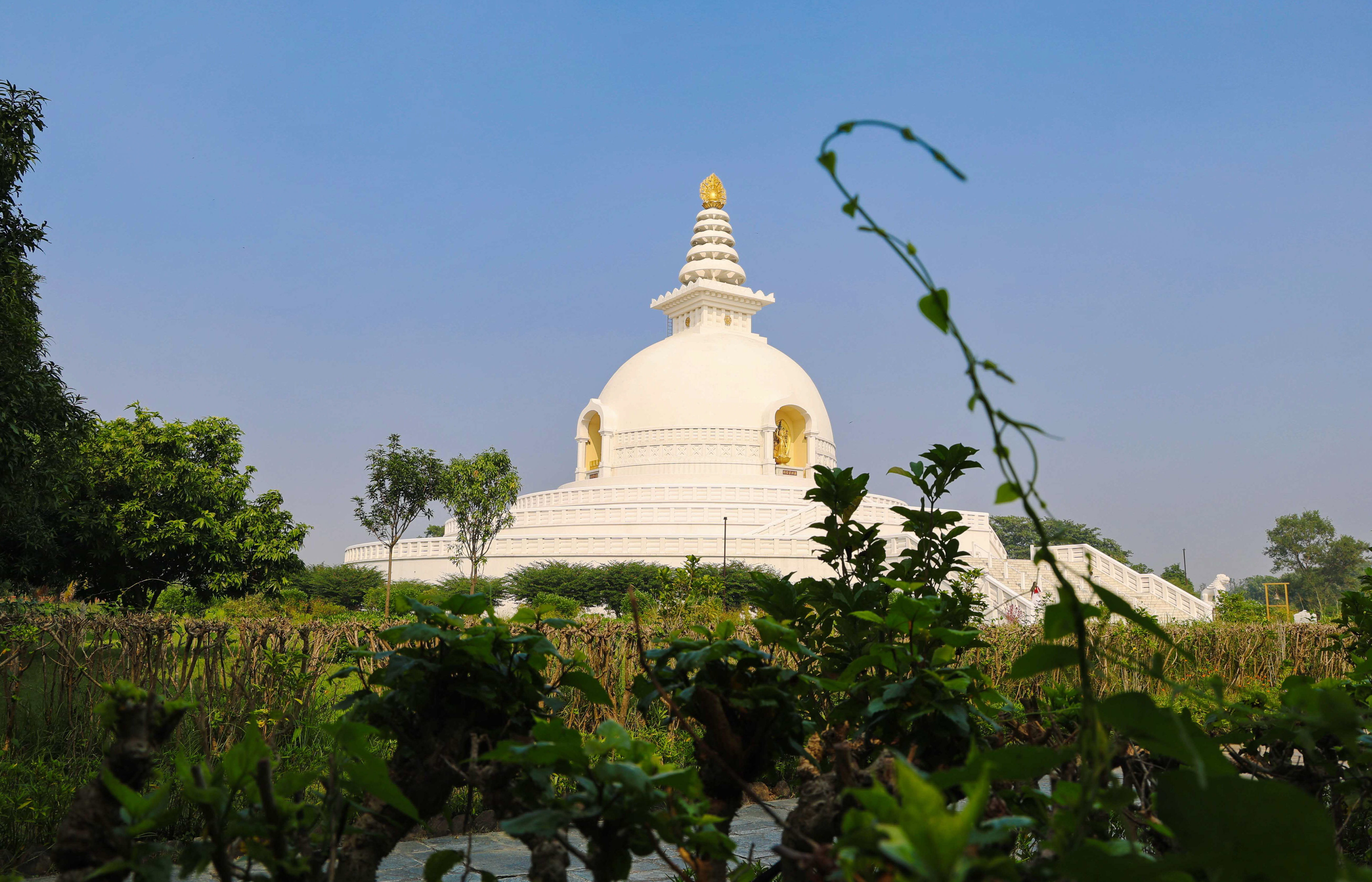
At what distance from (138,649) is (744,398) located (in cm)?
2951

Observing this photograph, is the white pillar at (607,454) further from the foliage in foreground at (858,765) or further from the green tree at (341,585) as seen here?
the foliage in foreground at (858,765)

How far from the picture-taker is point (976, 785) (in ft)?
2.38

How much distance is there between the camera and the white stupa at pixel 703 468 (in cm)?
2581

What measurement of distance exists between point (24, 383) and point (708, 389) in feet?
86.1

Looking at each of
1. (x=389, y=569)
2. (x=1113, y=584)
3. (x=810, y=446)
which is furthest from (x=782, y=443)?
(x=389, y=569)

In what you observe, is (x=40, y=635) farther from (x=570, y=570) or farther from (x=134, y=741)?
(x=570, y=570)

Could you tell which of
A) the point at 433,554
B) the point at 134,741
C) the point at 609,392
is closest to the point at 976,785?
the point at 134,741

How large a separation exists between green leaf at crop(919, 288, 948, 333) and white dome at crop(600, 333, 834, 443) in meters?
33.1

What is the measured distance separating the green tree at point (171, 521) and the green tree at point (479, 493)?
4909 mm

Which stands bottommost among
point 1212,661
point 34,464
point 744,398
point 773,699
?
point 1212,661

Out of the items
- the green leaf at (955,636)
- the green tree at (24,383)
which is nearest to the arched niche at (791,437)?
the green tree at (24,383)

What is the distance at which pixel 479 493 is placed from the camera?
75.0ft

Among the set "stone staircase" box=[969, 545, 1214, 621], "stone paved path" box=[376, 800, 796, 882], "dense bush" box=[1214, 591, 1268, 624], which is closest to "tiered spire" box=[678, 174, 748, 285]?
"stone staircase" box=[969, 545, 1214, 621]

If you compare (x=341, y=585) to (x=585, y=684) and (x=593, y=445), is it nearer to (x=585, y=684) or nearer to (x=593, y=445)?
(x=593, y=445)
